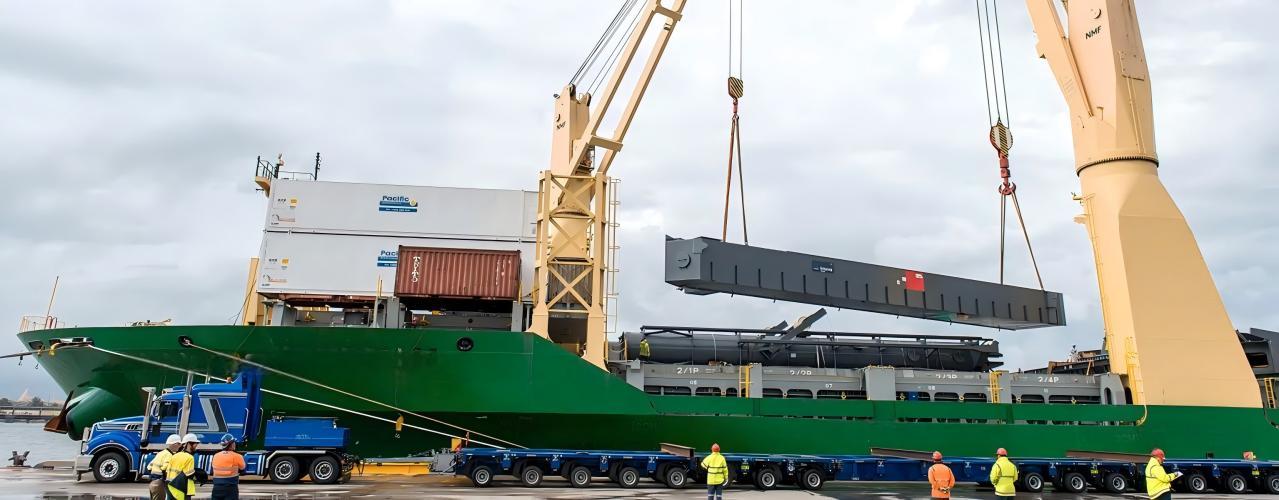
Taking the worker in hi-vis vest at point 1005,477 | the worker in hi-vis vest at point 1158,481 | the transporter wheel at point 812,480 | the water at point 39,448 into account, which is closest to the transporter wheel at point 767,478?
the transporter wheel at point 812,480

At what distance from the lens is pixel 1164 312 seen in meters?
20.0

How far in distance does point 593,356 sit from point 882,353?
8.74 metres

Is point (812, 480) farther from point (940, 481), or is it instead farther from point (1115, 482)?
point (1115, 482)

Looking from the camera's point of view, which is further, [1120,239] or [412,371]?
[1120,239]

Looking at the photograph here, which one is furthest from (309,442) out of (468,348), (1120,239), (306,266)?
(1120,239)

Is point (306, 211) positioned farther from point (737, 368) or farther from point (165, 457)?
point (737, 368)

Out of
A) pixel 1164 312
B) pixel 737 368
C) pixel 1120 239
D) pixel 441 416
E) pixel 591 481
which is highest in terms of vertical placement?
pixel 1120 239

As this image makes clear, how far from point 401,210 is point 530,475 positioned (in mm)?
8442

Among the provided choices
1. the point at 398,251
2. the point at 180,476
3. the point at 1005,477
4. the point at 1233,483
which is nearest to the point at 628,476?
the point at 1005,477

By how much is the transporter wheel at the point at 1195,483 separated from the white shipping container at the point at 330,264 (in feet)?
56.3

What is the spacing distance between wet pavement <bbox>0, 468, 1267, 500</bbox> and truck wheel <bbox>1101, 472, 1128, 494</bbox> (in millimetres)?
312

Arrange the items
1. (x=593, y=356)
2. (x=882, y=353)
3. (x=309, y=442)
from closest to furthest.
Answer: (x=309, y=442), (x=593, y=356), (x=882, y=353)

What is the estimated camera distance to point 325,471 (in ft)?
50.1

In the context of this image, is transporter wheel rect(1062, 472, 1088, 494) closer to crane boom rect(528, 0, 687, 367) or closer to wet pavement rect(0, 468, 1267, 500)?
wet pavement rect(0, 468, 1267, 500)
